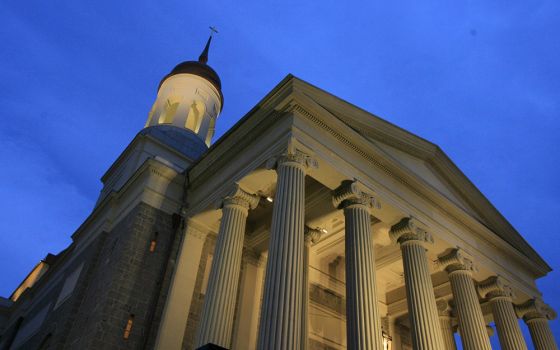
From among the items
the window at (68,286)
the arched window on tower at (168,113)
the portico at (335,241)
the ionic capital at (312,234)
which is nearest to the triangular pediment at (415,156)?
the portico at (335,241)

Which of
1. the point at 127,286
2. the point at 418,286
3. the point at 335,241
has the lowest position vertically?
the point at 127,286

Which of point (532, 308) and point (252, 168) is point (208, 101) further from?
point (532, 308)

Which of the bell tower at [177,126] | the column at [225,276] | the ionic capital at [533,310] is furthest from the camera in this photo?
the bell tower at [177,126]

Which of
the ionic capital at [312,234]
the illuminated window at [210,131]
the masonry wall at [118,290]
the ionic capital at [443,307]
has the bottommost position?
the masonry wall at [118,290]

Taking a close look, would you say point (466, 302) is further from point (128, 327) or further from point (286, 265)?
point (128, 327)

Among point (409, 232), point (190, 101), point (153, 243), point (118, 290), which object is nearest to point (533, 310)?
point (409, 232)

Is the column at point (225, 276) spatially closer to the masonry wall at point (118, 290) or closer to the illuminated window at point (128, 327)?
the masonry wall at point (118, 290)

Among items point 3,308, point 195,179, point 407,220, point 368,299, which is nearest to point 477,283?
point 407,220

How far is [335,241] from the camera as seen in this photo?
57.8ft

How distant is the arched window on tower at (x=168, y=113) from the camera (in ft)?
81.2

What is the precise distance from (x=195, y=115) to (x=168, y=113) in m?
1.48

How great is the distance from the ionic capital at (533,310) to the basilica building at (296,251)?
0.06 metres

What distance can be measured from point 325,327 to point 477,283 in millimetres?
5955

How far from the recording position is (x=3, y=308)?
27.9 meters
